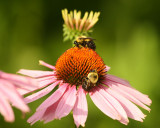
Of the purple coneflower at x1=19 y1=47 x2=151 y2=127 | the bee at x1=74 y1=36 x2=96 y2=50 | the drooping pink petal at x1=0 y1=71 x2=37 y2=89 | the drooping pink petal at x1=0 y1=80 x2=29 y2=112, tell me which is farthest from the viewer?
the bee at x1=74 y1=36 x2=96 y2=50

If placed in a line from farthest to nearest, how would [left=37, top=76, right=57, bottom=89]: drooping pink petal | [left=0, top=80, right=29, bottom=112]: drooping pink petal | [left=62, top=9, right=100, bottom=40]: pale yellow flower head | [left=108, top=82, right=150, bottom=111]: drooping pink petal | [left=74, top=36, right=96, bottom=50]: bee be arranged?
[left=62, top=9, right=100, bottom=40]: pale yellow flower head, [left=74, top=36, right=96, bottom=50]: bee, [left=37, top=76, right=57, bottom=89]: drooping pink petal, [left=108, top=82, right=150, bottom=111]: drooping pink petal, [left=0, top=80, right=29, bottom=112]: drooping pink petal

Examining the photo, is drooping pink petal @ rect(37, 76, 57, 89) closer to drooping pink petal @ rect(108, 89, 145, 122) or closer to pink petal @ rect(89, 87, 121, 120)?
pink petal @ rect(89, 87, 121, 120)

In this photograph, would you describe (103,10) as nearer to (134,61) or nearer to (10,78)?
(134,61)

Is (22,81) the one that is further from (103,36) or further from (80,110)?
(103,36)

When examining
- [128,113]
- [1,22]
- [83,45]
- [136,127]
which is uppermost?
[1,22]

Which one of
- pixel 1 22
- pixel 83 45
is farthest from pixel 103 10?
pixel 83 45

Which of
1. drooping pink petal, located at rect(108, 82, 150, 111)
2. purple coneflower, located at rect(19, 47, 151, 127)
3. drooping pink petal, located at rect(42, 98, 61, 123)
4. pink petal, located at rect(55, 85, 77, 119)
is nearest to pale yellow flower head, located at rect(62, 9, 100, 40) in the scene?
purple coneflower, located at rect(19, 47, 151, 127)

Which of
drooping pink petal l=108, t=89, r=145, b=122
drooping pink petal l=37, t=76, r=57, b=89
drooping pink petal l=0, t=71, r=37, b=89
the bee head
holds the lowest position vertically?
drooping pink petal l=108, t=89, r=145, b=122
